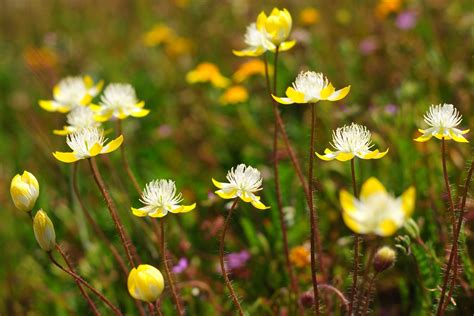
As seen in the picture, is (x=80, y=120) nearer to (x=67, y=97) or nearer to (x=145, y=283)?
(x=67, y=97)

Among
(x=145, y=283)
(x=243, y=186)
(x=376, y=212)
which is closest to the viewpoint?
(x=376, y=212)

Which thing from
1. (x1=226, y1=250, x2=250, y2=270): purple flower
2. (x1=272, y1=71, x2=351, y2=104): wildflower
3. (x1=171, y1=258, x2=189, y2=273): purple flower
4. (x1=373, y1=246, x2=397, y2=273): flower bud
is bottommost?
(x1=373, y1=246, x2=397, y2=273): flower bud

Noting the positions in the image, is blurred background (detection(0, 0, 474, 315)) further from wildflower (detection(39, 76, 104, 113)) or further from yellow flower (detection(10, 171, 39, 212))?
yellow flower (detection(10, 171, 39, 212))

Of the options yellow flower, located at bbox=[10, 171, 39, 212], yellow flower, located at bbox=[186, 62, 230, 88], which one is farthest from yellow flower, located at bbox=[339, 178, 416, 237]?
yellow flower, located at bbox=[186, 62, 230, 88]

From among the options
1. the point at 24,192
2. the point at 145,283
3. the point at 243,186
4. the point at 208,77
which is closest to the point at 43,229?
the point at 24,192

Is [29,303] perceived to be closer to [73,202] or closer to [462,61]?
[73,202]

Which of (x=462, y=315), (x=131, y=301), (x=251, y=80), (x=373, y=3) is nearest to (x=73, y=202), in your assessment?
(x=131, y=301)
